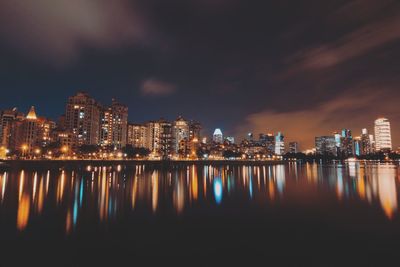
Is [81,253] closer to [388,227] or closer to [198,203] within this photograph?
[198,203]

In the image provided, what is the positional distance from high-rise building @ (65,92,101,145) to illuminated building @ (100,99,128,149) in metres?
10.2

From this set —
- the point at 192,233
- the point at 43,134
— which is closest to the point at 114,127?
the point at 43,134

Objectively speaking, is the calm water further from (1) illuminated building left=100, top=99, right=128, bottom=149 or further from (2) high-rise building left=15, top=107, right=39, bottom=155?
(1) illuminated building left=100, top=99, right=128, bottom=149

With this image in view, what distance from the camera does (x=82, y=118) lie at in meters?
163

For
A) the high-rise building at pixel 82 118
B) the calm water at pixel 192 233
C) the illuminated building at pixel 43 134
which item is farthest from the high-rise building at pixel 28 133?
the calm water at pixel 192 233

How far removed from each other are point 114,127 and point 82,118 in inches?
1123

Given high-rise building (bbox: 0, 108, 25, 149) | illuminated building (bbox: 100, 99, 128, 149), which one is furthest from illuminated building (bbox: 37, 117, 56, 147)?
illuminated building (bbox: 100, 99, 128, 149)

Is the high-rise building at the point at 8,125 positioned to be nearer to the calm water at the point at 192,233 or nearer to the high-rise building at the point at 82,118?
the high-rise building at the point at 82,118

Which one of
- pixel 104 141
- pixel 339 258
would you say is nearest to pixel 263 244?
pixel 339 258

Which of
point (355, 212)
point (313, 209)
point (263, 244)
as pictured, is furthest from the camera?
point (313, 209)

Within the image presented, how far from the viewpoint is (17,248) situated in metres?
12.1

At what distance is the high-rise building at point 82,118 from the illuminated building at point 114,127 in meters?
10.2

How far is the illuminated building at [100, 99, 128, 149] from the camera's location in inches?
7144

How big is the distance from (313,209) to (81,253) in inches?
767
